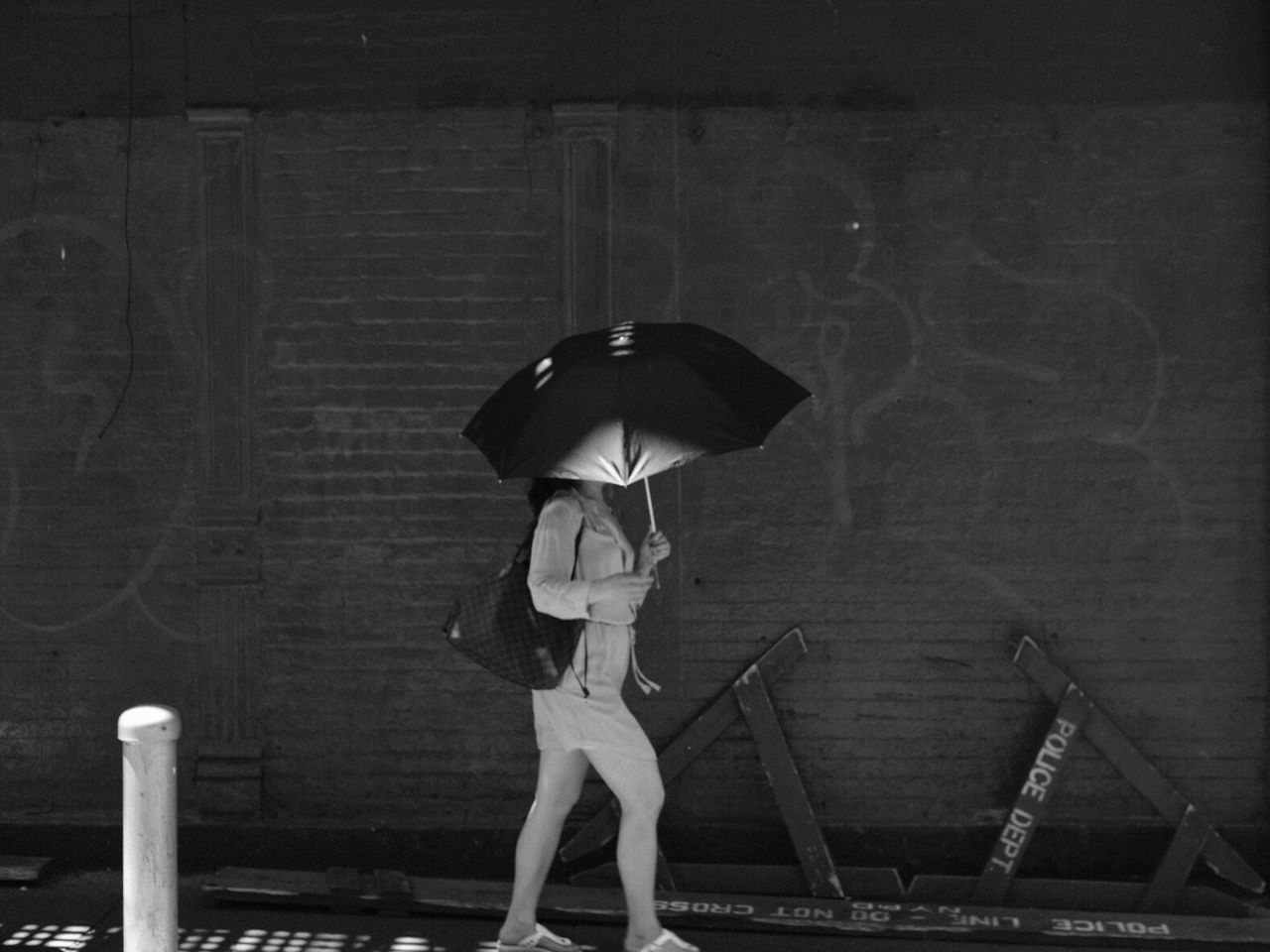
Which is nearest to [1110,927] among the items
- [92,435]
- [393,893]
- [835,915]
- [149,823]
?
[835,915]

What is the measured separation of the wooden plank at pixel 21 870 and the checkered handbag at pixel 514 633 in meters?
2.36

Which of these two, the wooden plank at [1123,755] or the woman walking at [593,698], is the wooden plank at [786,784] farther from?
the woman walking at [593,698]

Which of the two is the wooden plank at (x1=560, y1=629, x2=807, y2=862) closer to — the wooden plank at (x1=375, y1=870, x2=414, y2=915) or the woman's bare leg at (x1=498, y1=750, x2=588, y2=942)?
the wooden plank at (x1=375, y1=870, x2=414, y2=915)

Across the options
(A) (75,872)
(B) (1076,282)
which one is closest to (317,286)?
(A) (75,872)

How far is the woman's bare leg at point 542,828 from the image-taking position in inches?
194

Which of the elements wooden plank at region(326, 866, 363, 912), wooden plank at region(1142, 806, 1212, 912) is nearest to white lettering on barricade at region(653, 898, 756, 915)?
wooden plank at region(326, 866, 363, 912)

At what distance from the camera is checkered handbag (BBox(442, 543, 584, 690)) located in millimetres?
4777

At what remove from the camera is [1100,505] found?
6.15 m

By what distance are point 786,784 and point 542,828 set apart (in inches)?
56.0

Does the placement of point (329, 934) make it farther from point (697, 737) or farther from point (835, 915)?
point (835, 915)

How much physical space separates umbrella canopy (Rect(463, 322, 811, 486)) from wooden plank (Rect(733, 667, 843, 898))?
5.62 ft

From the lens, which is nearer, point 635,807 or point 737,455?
point 635,807

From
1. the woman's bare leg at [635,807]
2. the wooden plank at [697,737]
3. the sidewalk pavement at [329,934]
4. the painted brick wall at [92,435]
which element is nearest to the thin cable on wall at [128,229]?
the painted brick wall at [92,435]

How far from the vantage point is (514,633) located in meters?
4.80
